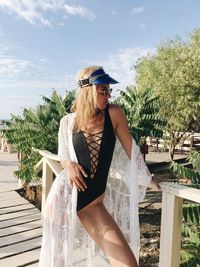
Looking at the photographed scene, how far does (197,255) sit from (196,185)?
0.80 meters

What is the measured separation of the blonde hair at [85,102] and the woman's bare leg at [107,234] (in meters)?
0.70

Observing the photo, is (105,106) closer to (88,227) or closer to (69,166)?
(69,166)

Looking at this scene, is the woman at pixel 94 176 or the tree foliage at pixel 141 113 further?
the tree foliage at pixel 141 113

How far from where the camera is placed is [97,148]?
284 cm

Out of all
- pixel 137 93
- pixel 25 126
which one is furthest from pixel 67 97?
pixel 137 93

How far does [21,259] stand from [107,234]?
2124 mm

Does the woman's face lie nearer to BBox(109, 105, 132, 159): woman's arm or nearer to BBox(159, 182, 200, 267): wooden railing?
BBox(109, 105, 132, 159): woman's arm

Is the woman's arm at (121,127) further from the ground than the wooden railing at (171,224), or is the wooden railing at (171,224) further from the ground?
the woman's arm at (121,127)

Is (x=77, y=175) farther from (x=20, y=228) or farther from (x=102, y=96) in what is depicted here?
(x=20, y=228)

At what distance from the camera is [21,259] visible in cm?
437

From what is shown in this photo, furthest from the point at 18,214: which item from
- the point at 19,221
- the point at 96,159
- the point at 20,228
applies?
the point at 96,159

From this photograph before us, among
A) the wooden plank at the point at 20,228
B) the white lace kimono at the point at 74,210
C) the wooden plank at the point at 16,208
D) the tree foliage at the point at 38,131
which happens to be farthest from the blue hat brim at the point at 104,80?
the tree foliage at the point at 38,131

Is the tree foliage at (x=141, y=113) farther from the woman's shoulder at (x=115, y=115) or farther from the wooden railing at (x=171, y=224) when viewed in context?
the wooden railing at (x=171, y=224)

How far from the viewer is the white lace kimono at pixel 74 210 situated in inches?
112
